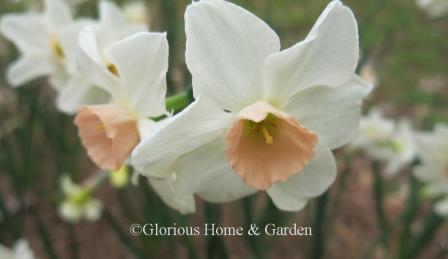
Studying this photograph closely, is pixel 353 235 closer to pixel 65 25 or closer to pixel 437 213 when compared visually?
pixel 437 213

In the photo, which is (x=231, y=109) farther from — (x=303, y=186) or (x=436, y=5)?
(x=436, y=5)

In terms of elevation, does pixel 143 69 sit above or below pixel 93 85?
above

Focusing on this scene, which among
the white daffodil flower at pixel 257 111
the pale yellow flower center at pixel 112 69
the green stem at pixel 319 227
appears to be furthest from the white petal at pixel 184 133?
the green stem at pixel 319 227

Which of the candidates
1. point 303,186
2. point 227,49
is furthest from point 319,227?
point 227,49

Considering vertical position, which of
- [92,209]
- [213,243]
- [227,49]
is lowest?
[92,209]

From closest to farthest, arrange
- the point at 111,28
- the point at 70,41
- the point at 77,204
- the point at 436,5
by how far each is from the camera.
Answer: the point at 111,28 → the point at 70,41 → the point at 436,5 → the point at 77,204

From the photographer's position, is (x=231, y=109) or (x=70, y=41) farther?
(x=70, y=41)

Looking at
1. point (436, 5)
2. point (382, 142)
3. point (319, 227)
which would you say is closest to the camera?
point (319, 227)

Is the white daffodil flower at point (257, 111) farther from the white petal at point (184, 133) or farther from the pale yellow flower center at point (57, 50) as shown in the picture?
the pale yellow flower center at point (57, 50)
